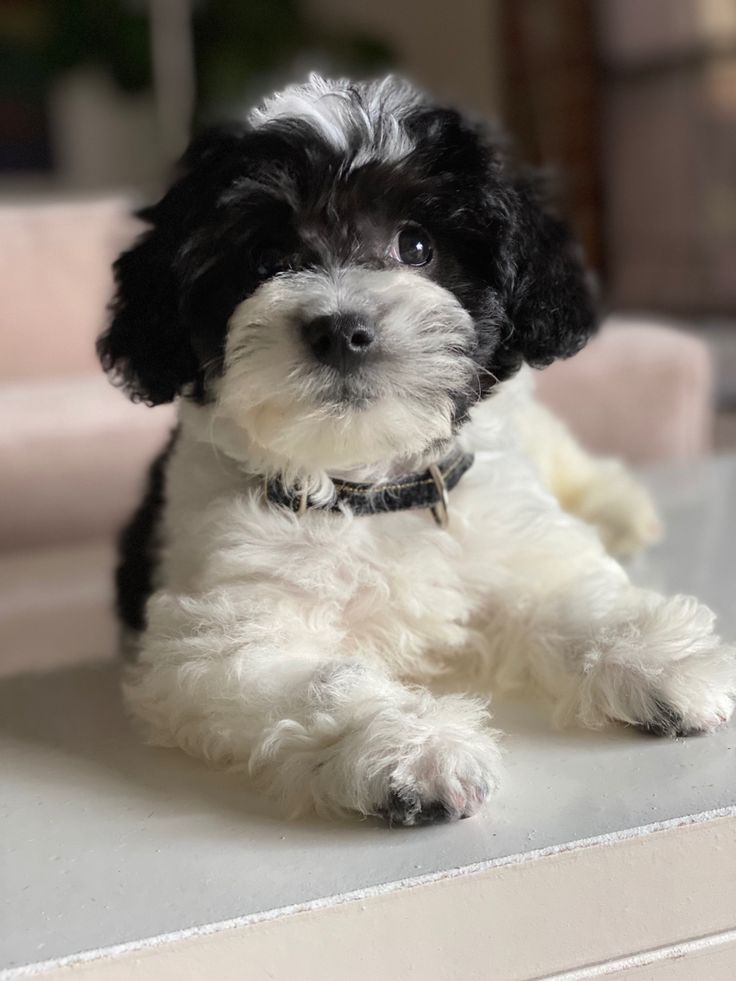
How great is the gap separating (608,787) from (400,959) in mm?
302

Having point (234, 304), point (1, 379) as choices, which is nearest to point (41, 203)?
point (1, 379)

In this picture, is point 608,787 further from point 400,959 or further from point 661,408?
point 661,408

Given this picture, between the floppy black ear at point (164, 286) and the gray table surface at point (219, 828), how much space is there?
0.49m

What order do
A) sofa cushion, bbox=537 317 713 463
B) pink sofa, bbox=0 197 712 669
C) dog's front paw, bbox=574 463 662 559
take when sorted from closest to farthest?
1. dog's front paw, bbox=574 463 662 559
2. pink sofa, bbox=0 197 712 669
3. sofa cushion, bbox=537 317 713 463

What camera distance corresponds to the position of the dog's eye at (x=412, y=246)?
1.41 m

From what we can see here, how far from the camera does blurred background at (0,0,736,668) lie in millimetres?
3061

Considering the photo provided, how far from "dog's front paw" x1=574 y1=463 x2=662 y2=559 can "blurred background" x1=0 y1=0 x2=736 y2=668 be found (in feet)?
3.21

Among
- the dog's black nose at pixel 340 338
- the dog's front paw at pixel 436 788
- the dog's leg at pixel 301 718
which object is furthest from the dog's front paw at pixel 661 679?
the dog's black nose at pixel 340 338

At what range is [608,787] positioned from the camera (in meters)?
1.20

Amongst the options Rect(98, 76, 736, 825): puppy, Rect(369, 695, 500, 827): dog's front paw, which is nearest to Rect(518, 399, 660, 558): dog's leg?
Rect(98, 76, 736, 825): puppy

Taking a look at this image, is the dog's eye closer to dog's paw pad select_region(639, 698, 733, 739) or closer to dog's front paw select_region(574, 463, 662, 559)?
dog's paw pad select_region(639, 698, 733, 739)

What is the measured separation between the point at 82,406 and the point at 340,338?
1884mm

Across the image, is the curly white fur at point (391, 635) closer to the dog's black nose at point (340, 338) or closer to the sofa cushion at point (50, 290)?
the dog's black nose at point (340, 338)

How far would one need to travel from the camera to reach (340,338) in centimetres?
125
